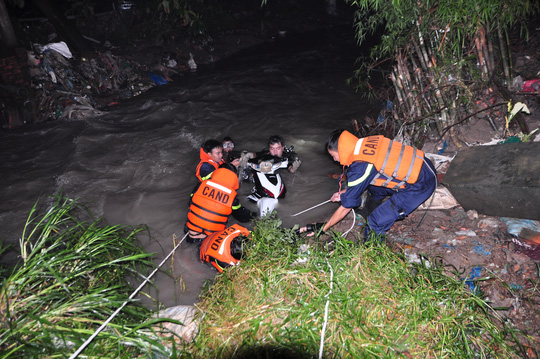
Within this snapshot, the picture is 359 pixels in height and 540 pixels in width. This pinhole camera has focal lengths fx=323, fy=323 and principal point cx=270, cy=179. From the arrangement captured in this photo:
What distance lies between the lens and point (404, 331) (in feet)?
7.10

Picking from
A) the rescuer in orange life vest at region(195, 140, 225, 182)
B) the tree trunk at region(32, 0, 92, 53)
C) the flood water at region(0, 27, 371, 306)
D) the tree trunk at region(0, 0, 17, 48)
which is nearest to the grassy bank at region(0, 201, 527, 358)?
the flood water at region(0, 27, 371, 306)

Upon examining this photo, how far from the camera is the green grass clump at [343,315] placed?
2.10 meters

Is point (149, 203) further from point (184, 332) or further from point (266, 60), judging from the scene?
point (266, 60)

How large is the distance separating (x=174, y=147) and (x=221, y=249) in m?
4.64

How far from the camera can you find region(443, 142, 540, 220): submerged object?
3184mm

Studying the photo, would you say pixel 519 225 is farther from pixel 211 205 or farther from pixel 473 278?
pixel 211 205

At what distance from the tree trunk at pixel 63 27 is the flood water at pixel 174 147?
3081mm

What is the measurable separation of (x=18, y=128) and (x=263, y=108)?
6658 mm

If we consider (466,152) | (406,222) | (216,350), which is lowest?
(406,222)

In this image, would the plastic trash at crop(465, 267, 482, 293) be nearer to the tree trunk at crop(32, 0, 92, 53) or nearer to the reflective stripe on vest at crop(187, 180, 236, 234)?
the reflective stripe on vest at crop(187, 180, 236, 234)

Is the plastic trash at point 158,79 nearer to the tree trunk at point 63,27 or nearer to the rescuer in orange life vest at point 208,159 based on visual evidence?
the tree trunk at point 63,27

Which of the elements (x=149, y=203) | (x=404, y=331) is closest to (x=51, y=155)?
(x=149, y=203)

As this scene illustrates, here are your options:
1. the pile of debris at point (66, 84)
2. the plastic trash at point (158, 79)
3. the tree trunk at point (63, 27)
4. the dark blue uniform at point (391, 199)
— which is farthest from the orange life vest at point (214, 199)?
the tree trunk at point (63, 27)

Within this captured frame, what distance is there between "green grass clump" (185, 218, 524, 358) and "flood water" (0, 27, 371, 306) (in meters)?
1.34
